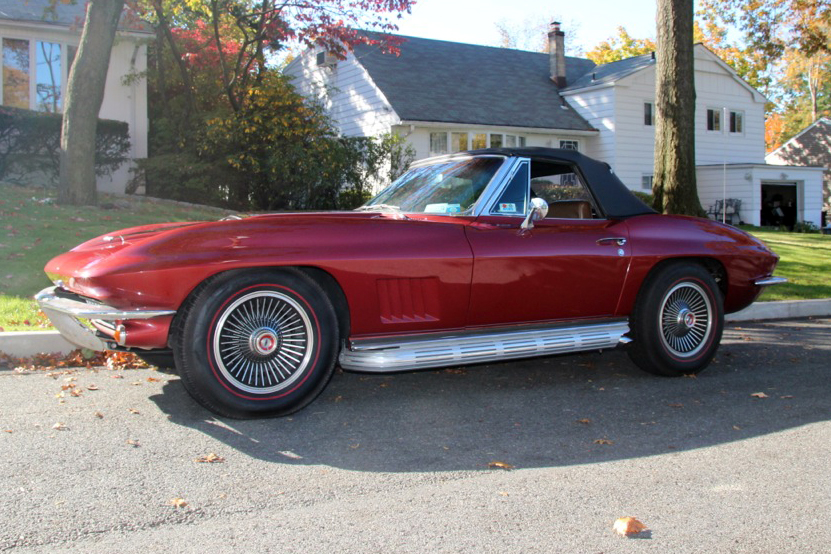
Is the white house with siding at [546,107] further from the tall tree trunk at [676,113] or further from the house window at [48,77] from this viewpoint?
the tall tree trunk at [676,113]

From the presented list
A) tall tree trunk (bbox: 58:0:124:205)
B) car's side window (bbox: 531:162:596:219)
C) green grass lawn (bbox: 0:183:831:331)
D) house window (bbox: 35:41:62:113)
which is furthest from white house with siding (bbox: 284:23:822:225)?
car's side window (bbox: 531:162:596:219)

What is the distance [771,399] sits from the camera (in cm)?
513

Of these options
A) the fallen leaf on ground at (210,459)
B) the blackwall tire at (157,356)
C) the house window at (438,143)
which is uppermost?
the house window at (438,143)

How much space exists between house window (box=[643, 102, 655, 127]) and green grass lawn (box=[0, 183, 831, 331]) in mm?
12504

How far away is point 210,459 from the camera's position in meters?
3.72

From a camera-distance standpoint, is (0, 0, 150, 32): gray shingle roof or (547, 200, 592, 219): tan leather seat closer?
(547, 200, 592, 219): tan leather seat

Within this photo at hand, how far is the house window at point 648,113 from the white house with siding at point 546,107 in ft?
0.12

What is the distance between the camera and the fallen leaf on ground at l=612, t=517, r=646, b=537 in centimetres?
300

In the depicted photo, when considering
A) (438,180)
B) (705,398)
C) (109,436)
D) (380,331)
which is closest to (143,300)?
(109,436)

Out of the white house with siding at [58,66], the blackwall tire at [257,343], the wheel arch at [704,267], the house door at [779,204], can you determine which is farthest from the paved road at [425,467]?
the house door at [779,204]

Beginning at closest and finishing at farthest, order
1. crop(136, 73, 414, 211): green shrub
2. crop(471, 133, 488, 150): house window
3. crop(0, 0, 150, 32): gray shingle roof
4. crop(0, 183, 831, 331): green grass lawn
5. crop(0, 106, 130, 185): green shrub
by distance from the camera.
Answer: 1. crop(0, 183, 831, 331): green grass lawn
2. crop(0, 106, 130, 185): green shrub
3. crop(136, 73, 414, 211): green shrub
4. crop(0, 0, 150, 32): gray shingle roof
5. crop(471, 133, 488, 150): house window

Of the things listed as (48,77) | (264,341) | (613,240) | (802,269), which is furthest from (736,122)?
(264,341)

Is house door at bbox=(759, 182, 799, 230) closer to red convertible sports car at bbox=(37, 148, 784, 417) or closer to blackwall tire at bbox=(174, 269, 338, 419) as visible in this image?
red convertible sports car at bbox=(37, 148, 784, 417)

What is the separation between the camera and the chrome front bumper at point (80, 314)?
4012mm
